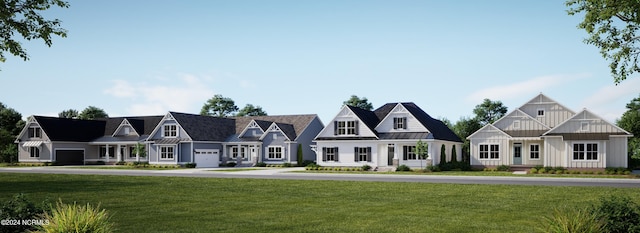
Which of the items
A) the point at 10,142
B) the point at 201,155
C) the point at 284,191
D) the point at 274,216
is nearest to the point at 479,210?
the point at 274,216

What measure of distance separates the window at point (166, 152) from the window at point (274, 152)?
9877mm

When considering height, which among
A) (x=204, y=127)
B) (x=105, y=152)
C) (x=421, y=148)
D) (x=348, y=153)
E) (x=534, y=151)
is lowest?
(x=105, y=152)

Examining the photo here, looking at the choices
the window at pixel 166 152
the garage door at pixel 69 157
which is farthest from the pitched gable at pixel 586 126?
the garage door at pixel 69 157

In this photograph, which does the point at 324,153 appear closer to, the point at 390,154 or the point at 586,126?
the point at 390,154

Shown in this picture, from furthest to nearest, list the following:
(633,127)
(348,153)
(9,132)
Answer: (9,132)
(633,127)
(348,153)

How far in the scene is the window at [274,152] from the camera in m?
58.8

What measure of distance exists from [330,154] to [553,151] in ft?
59.9

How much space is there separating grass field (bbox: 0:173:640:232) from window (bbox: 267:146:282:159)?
99.6 ft

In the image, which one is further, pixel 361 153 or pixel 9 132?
pixel 9 132

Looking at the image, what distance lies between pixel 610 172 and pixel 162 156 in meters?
41.2

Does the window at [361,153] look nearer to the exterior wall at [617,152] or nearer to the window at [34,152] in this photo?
the exterior wall at [617,152]

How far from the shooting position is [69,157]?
219ft

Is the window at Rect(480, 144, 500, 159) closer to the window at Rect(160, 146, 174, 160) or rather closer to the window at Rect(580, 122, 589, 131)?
the window at Rect(580, 122, 589, 131)

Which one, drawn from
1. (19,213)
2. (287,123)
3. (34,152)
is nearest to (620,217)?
(19,213)
